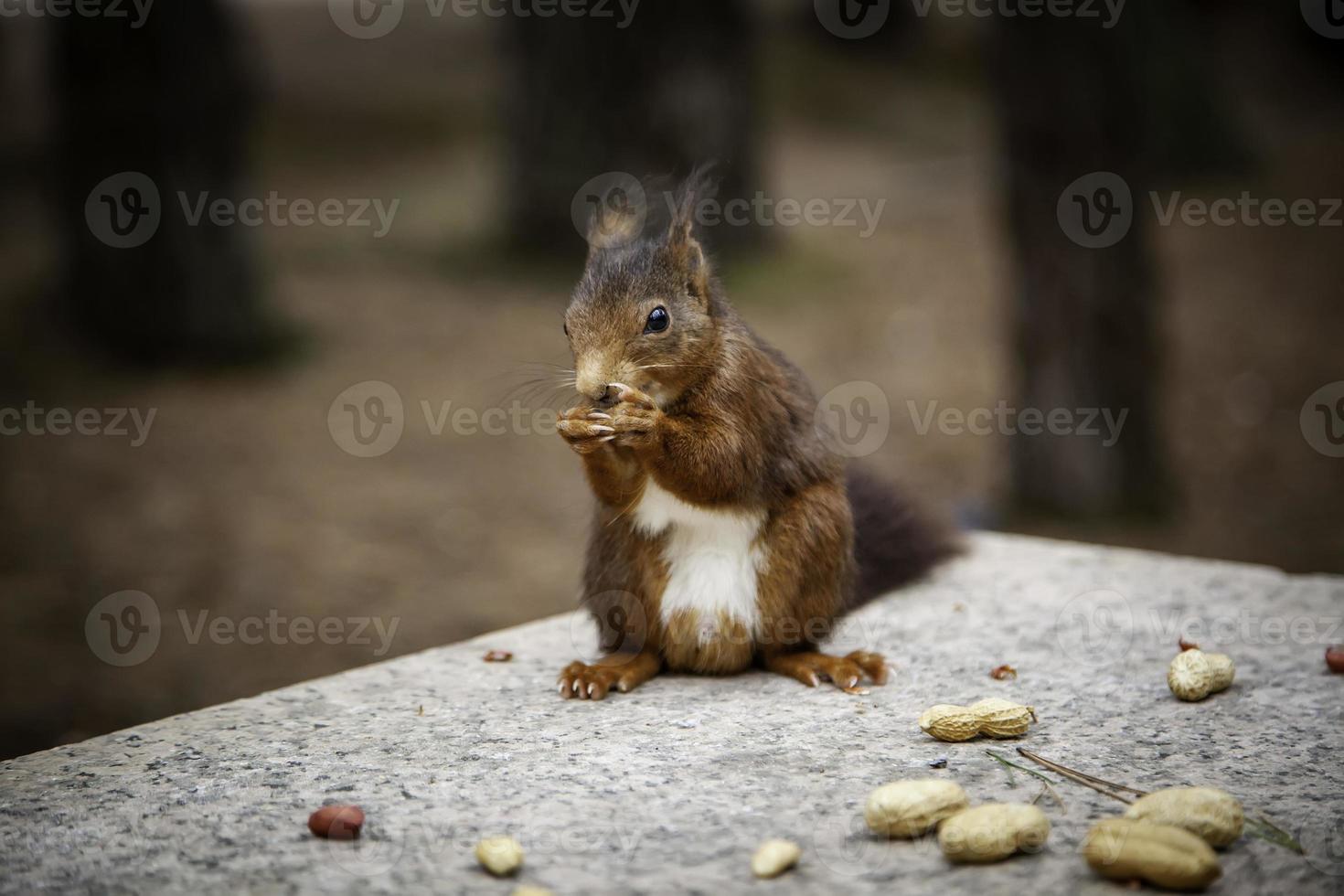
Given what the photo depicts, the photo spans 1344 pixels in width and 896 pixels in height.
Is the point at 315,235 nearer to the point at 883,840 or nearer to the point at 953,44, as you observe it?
the point at 883,840

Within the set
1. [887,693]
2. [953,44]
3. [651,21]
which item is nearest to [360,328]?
[651,21]

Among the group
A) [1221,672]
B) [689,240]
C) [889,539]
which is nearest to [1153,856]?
[1221,672]

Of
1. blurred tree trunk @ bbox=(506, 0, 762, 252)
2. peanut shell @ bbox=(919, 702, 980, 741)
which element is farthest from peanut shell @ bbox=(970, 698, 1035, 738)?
blurred tree trunk @ bbox=(506, 0, 762, 252)

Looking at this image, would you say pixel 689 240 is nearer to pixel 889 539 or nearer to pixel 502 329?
pixel 889 539

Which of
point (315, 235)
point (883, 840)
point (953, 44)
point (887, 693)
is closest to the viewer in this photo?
point (883, 840)

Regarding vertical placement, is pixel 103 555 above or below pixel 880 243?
below

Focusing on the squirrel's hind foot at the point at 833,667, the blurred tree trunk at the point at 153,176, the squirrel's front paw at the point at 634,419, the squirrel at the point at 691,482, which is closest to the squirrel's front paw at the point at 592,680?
the squirrel at the point at 691,482
